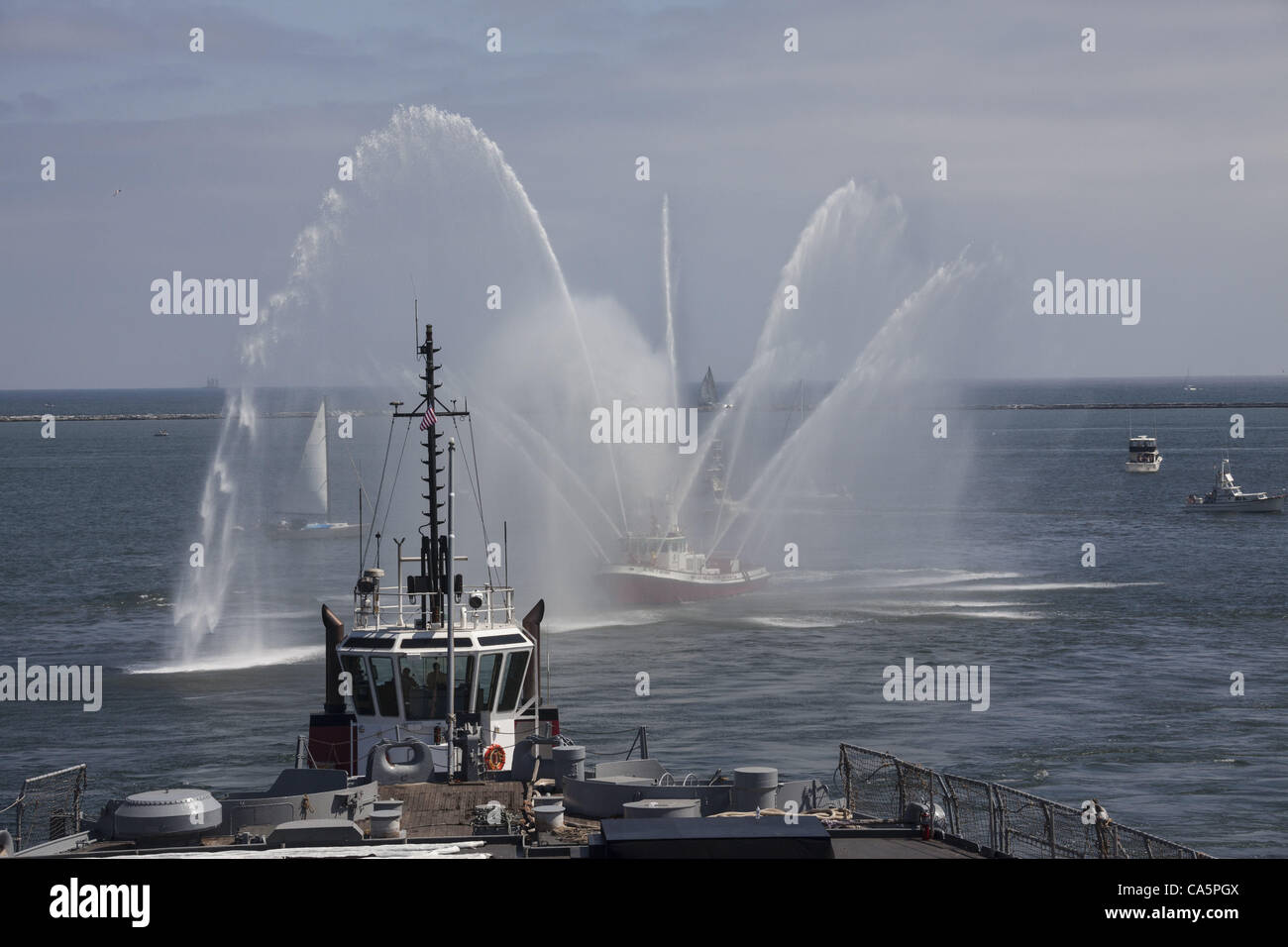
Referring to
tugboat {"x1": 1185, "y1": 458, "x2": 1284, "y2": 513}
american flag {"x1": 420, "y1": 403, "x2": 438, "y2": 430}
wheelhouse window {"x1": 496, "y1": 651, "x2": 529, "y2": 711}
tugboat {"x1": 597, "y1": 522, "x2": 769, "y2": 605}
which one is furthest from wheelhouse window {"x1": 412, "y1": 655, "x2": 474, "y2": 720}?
tugboat {"x1": 1185, "y1": 458, "x2": 1284, "y2": 513}

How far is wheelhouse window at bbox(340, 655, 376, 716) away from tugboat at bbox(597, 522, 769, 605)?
57.6 meters

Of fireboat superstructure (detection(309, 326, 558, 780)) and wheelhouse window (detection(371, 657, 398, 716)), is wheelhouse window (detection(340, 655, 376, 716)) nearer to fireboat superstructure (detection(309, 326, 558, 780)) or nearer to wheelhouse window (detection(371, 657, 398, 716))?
fireboat superstructure (detection(309, 326, 558, 780))

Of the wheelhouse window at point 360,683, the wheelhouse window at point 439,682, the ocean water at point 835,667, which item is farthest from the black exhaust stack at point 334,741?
the ocean water at point 835,667

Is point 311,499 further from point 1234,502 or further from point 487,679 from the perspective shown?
point 487,679

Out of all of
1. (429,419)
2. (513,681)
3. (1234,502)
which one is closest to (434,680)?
(513,681)

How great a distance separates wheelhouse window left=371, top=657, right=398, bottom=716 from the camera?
3297 centimetres

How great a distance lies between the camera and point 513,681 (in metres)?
33.8

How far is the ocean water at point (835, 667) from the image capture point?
5191 cm

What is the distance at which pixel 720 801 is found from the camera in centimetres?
2755
